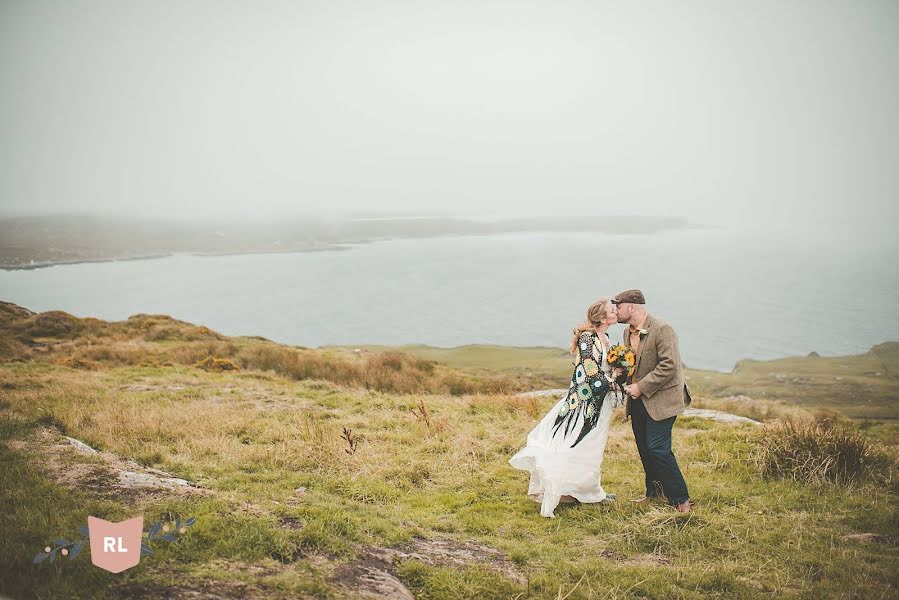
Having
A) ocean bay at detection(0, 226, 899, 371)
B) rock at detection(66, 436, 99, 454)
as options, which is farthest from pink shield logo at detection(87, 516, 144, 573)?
ocean bay at detection(0, 226, 899, 371)

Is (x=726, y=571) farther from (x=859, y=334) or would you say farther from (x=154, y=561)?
(x=859, y=334)

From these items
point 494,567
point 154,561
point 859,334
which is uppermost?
point 154,561

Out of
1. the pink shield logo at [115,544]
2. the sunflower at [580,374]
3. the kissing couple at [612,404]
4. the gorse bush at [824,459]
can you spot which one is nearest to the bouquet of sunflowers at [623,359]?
the kissing couple at [612,404]

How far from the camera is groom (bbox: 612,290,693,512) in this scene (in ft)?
21.0

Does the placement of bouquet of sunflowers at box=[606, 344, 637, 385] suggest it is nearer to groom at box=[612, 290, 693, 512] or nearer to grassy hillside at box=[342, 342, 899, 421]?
A: groom at box=[612, 290, 693, 512]

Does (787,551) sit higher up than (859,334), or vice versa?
(787,551)

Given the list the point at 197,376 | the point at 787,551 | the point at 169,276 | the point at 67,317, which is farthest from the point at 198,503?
the point at 169,276

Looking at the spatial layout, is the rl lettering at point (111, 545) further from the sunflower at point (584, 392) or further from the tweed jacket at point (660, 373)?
the tweed jacket at point (660, 373)

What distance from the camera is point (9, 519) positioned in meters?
4.91

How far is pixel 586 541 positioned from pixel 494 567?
1.53 m

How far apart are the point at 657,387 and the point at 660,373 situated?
0.24 m

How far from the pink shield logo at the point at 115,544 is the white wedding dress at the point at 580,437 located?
472 centimetres

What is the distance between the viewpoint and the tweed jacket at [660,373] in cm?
636

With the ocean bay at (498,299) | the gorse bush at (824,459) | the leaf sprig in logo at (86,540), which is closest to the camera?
the leaf sprig in logo at (86,540)
